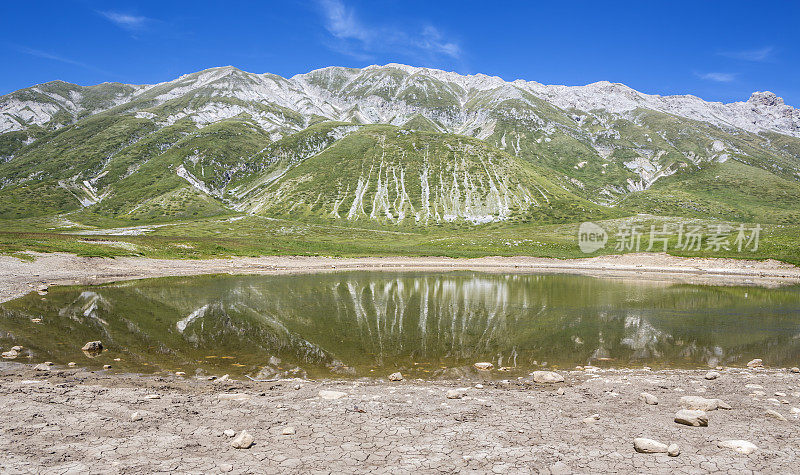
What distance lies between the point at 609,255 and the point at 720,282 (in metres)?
27.6

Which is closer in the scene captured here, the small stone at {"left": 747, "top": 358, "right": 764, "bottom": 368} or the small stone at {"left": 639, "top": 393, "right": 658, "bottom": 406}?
the small stone at {"left": 639, "top": 393, "right": 658, "bottom": 406}

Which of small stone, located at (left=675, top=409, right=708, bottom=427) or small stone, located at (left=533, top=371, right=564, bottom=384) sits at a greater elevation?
small stone, located at (left=675, top=409, right=708, bottom=427)

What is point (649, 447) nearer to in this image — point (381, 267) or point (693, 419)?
→ point (693, 419)

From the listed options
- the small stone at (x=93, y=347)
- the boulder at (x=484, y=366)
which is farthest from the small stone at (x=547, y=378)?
the small stone at (x=93, y=347)

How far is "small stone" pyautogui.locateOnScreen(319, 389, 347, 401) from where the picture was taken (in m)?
11.9

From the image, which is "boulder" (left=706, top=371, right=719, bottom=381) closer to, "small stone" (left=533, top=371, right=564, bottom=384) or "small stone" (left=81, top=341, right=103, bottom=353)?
"small stone" (left=533, top=371, right=564, bottom=384)

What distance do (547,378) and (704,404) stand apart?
15.4 feet

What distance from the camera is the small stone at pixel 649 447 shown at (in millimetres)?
7996

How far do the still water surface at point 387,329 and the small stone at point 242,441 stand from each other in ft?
21.8

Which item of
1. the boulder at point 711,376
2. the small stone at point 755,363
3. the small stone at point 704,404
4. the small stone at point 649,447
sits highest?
the small stone at point 649,447

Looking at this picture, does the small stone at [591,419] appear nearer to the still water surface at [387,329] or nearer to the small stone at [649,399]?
the small stone at [649,399]

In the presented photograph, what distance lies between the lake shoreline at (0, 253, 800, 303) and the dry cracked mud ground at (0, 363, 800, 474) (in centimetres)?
2783

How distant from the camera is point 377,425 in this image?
9750mm

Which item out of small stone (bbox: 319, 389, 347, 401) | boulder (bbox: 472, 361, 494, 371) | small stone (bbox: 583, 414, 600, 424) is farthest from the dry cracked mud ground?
boulder (bbox: 472, 361, 494, 371)
